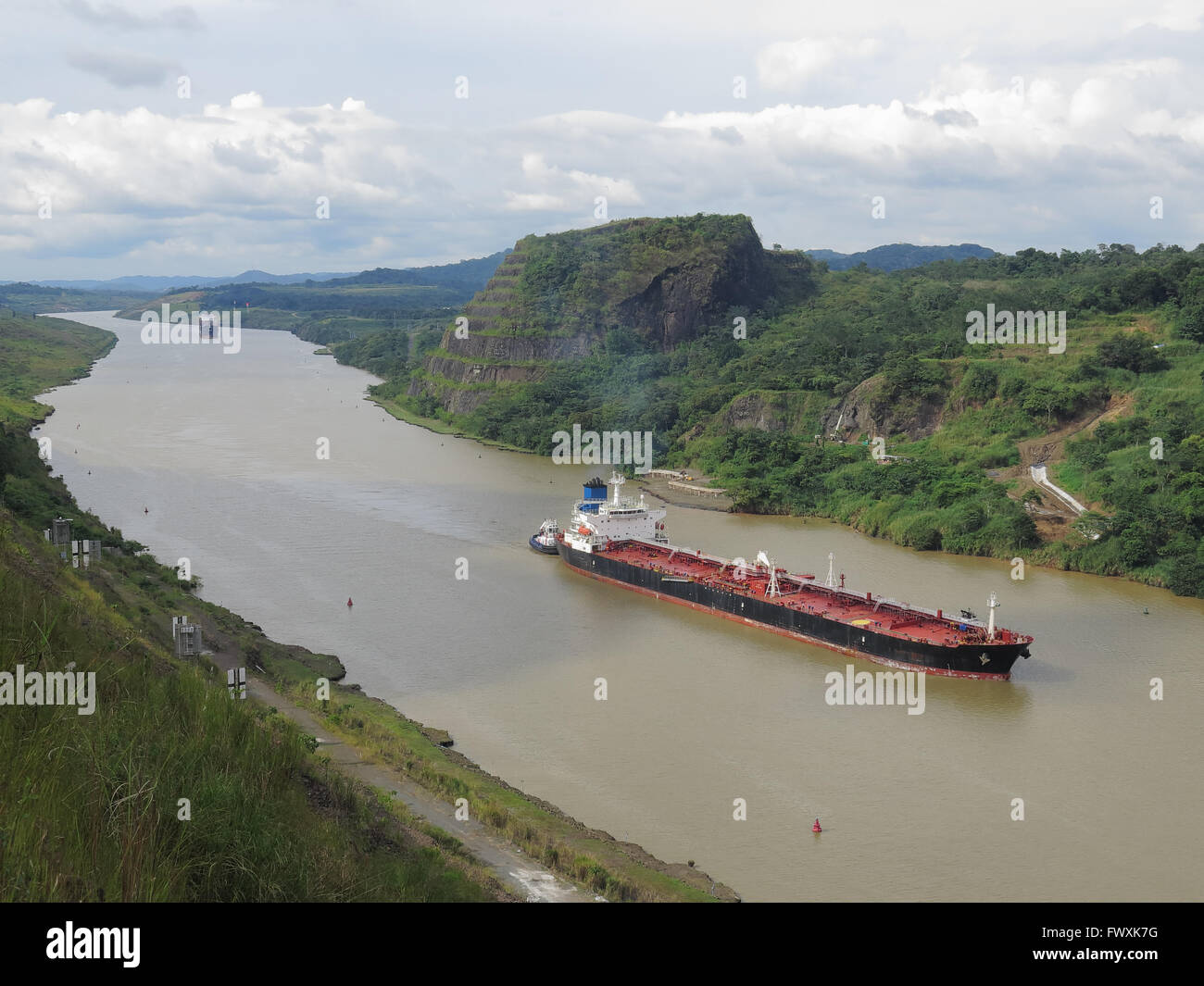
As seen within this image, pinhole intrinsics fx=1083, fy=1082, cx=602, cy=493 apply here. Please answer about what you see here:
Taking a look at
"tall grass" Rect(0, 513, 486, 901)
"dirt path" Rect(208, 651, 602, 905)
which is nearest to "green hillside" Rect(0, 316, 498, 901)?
"tall grass" Rect(0, 513, 486, 901)

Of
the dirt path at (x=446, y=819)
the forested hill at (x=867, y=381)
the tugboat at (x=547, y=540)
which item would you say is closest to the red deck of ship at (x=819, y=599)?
the tugboat at (x=547, y=540)

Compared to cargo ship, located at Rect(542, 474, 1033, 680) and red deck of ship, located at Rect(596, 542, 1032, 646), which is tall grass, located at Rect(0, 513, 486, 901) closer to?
cargo ship, located at Rect(542, 474, 1033, 680)

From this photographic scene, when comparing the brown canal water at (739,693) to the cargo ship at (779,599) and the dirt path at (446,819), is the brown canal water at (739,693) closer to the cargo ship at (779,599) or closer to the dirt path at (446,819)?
the cargo ship at (779,599)

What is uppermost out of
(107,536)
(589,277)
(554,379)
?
(589,277)

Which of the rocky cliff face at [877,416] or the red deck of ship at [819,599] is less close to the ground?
the rocky cliff face at [877,416]
